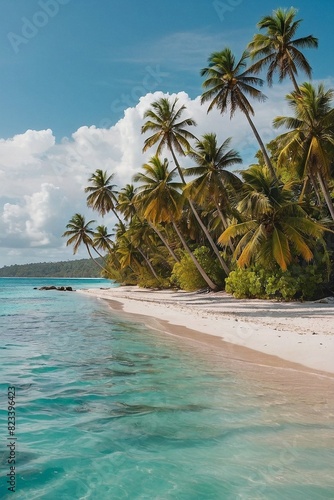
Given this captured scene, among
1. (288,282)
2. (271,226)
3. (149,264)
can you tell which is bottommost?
(288,282)

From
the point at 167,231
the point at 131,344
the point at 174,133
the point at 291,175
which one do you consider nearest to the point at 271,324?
the point at 131,344

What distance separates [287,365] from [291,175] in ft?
69.6

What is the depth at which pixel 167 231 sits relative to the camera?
39750 millimetres

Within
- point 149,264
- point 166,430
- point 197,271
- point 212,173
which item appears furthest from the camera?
point 149,264

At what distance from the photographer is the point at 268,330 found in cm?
1290

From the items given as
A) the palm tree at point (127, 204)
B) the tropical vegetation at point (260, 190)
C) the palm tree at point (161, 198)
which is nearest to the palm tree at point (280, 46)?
the tropical vegetation at point (260, 190)

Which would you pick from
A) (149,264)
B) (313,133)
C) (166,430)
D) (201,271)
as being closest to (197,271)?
(201,271)

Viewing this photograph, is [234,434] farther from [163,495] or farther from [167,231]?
[167,231]

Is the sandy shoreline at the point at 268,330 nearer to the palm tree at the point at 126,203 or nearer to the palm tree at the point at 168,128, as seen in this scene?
the palm tree at the point at 168,128

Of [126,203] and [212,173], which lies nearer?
[212,173]

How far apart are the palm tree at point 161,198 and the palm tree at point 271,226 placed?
29.5 feet

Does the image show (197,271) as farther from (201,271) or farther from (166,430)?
(166,430)

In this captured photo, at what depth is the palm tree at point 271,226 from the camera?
1925 centimetres

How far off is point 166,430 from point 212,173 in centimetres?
2321
